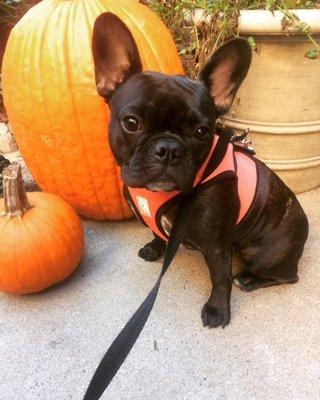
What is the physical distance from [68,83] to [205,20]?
0.86 meters

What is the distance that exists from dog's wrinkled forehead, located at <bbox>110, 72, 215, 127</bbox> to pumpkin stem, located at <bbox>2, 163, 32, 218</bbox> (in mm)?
588

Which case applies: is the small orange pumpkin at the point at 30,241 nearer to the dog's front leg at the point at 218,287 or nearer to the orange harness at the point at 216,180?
the orange harness at the point at 216,180

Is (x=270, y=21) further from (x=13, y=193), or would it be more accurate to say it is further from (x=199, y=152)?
(x=13, y=193)

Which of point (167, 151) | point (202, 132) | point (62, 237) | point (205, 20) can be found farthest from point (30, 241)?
point (205, 20)

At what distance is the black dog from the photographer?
1538mm

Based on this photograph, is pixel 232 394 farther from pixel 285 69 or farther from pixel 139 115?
pixel 285 69

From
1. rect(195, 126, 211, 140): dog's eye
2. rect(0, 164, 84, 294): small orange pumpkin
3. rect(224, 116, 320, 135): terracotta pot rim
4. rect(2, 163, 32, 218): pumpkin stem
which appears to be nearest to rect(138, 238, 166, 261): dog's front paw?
rect(0, 164, 84, 294): small orange pumpkin

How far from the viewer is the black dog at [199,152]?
5.05 feet

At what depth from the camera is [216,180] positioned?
171 centimetres

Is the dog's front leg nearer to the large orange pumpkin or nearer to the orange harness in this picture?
the orange harness

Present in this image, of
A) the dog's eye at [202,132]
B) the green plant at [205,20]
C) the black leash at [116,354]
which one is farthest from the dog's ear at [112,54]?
the black leash at [116,354]

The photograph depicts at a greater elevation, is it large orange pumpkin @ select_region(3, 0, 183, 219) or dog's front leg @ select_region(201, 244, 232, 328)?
large orange pumpkin @ select_region(3, 0, 183, 219)

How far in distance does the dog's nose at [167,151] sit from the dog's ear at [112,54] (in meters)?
0.40

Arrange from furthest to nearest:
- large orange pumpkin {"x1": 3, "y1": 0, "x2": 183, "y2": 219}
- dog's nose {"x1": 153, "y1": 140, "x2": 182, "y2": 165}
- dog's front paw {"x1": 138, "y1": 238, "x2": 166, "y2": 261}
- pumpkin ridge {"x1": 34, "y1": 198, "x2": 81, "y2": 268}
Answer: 1. dog's front paw {"x1": 138, "y1": 238, "x2": 166, "y2": 261}
2. large orange pumpkin {"x1": 3, "y1": 0, "x2": 183, "y2": 219}
3. pumpkin ridge {"x1": 34, "y1": 198, "x2": 81, "y2": 268}
4. dog's nose {"x1": 153, "y1": 140, "x2": 182, "y2": 165}
